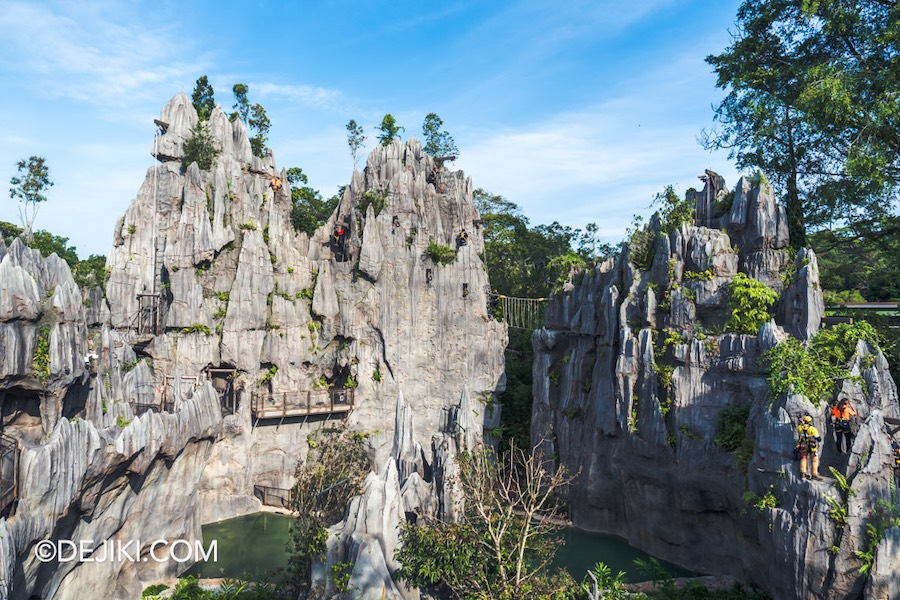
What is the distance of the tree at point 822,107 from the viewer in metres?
18.8

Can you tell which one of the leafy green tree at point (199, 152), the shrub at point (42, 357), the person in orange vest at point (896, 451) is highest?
the leafy green tree at point (199, 152)

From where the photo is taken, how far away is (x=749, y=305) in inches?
770

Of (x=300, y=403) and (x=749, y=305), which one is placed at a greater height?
(x=749, y=305)

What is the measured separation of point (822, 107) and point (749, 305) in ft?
21.0

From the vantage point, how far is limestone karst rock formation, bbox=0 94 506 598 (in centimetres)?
2484

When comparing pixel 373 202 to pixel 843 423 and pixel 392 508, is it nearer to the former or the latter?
pixel 392 508

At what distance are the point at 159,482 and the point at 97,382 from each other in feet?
11.8

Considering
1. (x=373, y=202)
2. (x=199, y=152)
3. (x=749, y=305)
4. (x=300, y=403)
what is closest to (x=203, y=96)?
(x=199, y=152)

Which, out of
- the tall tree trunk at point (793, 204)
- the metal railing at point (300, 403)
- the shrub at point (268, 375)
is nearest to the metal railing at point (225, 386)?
the metal railing at point (300, 403)

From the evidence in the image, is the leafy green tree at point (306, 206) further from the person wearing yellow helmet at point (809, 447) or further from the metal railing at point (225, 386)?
the person wearing yellow helmet at point (809, 447)

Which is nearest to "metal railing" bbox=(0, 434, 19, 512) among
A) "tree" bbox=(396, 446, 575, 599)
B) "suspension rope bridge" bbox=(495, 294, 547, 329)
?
"tree" bbox=(396, 446, 575, 599)

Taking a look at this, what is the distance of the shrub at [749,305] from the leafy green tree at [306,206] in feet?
67.1

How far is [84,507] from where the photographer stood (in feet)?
49.0

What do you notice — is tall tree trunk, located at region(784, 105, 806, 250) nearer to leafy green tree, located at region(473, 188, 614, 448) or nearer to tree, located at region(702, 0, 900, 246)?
tree, located at region(702, 0, 900, 246)
